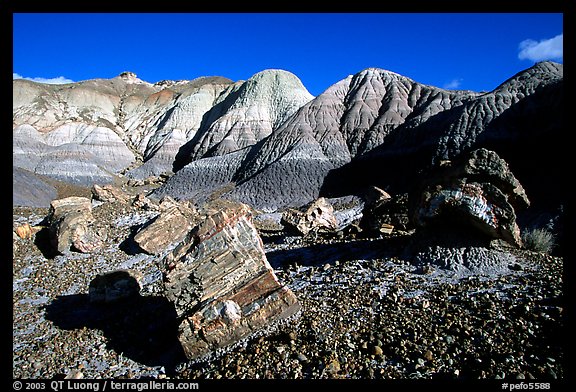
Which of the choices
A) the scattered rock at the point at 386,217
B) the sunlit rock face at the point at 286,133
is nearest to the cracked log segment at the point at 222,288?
the scattered rock at the point at 386,217

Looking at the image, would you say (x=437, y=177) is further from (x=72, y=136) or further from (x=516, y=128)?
(x=72, y=136)

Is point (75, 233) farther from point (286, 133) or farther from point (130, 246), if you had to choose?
point (286, 133)

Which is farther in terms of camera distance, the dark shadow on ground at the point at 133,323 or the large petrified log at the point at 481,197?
the large petrified log at the point at 481,197

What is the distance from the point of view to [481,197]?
571 cm

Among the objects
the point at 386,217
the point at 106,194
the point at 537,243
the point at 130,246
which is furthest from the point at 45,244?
the point at 537,243

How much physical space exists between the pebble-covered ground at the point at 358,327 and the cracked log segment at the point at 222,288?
8.2 inches

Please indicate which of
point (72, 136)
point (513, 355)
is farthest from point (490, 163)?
point (72, 136)

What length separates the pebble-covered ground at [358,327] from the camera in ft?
12.0

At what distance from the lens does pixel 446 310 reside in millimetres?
4523

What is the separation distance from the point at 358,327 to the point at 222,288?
186cm

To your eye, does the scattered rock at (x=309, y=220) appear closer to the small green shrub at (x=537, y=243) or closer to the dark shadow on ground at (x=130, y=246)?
the dark shadow on ground at (x=130, y=246)

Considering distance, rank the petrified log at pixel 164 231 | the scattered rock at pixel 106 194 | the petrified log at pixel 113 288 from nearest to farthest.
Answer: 1. the petrified log at pixel 113 288
2. the petrified log at pixel 164 231
3. the scattered rock at pixel 106 194

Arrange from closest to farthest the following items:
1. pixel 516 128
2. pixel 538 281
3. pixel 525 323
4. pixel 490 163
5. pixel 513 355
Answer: pixel 513 355, pixel 525 323, pixel 538 281, pixel 490 163, pixel 516 128
